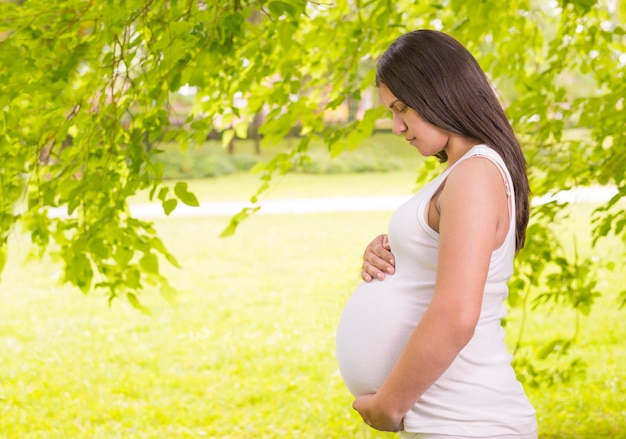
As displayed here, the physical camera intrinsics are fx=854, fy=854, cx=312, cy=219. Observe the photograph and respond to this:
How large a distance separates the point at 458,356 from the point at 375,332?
0.61 ft

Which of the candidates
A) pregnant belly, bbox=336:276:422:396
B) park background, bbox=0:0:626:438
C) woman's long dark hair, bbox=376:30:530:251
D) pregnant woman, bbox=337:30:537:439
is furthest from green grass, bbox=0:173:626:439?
woman's long dark hair, bbox=376:30:530:251

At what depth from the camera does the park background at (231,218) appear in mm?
3213

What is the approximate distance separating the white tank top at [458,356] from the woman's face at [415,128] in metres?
0.10

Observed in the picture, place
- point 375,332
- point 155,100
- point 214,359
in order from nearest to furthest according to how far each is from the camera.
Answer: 1. point 375,332
2. point 155,100
3. point 214,359

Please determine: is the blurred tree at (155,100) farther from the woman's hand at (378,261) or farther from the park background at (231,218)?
the woman's hand at (378,261)

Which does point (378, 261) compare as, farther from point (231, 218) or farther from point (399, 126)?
point (231, 218)

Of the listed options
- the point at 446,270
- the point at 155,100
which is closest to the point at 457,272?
the point at 446,270

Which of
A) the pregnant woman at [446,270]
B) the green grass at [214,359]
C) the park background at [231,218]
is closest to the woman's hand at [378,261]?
the pregnant woman at [446,270]

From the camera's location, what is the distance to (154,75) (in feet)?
10.1

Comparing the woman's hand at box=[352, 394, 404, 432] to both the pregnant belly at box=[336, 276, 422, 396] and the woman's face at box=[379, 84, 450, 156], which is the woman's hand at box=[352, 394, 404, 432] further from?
the woman's face at box=[379, 84, 450, 156]

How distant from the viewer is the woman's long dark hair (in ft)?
5.49

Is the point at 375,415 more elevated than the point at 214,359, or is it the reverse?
the point at 375,415

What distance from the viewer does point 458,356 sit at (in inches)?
66.4

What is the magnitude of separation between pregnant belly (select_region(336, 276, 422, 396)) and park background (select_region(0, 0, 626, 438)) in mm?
1348
